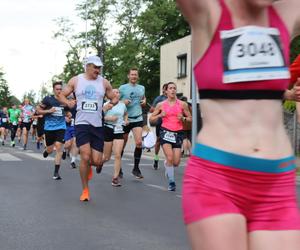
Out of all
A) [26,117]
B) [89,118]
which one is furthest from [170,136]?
[26,117]

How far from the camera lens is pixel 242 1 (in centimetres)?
259

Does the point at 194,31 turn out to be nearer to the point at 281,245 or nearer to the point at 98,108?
the point at 281,245

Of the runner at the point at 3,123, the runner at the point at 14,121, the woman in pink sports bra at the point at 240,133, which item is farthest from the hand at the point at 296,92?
the runner at the point at 3,123

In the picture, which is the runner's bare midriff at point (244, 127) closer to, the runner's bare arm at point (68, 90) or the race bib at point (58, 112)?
the runner's bare arm at point (68, 90)

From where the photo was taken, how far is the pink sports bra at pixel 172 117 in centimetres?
1010

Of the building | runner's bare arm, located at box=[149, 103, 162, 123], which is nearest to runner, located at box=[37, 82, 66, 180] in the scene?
runner's bare arm, located at box=[149, 103, 162, 123]

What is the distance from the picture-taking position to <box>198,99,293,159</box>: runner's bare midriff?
2.54 meters

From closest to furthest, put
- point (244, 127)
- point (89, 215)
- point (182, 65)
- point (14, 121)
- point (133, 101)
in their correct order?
1. point (244, 127)
2. point (89, 215)
3. point (133, 101)
4. point (14, 121)
5. point (182, 65)

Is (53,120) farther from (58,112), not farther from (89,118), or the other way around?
(89,118)

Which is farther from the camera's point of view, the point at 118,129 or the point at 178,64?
the point at 178,64

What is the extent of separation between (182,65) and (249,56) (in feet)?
Answer: 140

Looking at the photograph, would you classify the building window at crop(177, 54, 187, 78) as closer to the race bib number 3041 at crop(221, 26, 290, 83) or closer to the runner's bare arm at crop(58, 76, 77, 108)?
the runner's bare arm at crop(58, 76, 77, 108)

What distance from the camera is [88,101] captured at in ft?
28.9

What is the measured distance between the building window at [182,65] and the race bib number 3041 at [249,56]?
41128 mm
